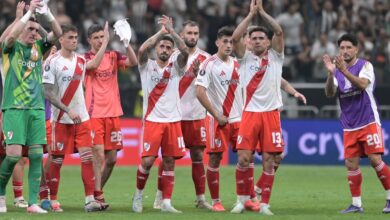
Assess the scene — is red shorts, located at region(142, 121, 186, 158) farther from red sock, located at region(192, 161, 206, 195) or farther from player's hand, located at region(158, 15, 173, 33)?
player's hand, located at region(158, 15, 173, 33)

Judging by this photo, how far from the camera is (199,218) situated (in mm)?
15375

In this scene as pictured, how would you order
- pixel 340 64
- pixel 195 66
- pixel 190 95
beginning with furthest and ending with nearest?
pixel 190 95 → pixel 195 66 → pixel 340 64

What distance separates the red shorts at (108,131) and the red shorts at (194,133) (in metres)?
1.03

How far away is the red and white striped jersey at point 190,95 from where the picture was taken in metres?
17.5

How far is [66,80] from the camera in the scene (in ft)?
54.7

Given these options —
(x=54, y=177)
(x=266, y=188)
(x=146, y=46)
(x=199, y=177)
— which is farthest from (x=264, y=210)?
(x=54, y=177)

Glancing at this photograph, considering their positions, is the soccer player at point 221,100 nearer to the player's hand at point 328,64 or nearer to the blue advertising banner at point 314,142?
the player's hand at point 328,64

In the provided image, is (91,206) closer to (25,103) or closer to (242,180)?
(25,103)

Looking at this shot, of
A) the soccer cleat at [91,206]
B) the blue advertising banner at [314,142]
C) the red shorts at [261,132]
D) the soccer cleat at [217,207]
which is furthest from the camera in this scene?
the blue advertising banner at [314,142]

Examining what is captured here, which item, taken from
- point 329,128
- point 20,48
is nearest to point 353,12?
point 329,128

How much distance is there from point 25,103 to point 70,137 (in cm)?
111

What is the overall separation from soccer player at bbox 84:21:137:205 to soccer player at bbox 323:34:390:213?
3.14 m

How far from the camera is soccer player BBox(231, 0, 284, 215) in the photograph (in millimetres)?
16172

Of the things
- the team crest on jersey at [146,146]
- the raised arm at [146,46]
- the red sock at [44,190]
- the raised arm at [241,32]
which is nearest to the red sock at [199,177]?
the team crest on jersey at [146,146]
